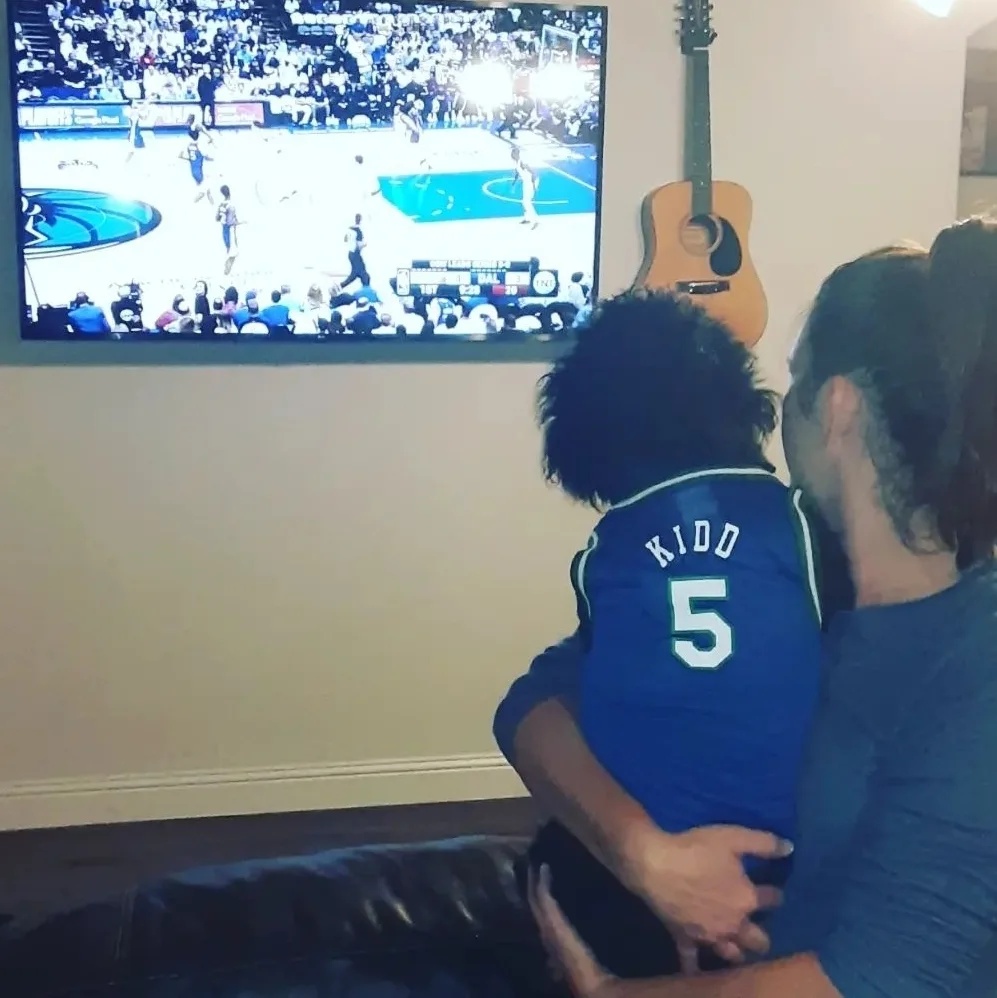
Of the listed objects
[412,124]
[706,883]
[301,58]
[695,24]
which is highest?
[695,24]

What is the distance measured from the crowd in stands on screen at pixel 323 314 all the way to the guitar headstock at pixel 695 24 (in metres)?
0.58

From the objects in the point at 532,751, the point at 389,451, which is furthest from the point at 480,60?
the point at 532,751

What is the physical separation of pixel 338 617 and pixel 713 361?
65.7 inches

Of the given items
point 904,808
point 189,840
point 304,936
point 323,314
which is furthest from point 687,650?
point 189,840

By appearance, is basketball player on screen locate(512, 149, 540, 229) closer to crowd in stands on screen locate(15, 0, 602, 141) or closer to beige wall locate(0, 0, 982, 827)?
crowd in stands on screen locate(15, 0, 602, 141)

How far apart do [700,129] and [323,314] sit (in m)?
0.94

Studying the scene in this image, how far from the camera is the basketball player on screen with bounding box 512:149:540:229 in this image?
8.61ft

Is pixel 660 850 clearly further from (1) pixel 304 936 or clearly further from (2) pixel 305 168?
(2) pixel 305 168

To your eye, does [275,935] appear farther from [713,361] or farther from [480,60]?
[480,60]

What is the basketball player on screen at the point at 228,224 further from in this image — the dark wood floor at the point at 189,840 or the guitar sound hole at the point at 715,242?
the dark wood floor at the point at 189,840

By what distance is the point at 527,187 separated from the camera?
8.65 ft

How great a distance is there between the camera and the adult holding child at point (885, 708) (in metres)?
0.88

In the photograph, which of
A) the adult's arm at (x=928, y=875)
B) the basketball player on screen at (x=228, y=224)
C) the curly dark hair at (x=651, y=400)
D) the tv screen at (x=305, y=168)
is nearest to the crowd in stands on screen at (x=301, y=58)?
the tv screen at (x=305, y=168)

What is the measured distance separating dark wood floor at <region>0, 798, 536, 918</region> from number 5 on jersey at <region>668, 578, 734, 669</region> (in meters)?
1.68
